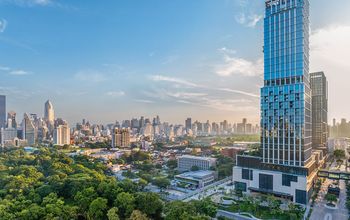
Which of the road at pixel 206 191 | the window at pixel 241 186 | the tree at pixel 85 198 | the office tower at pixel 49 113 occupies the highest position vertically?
the office tower at pixel 49 113

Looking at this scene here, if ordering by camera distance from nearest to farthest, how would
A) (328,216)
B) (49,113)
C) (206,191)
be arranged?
(328,216)
(206,191)
(49,113)

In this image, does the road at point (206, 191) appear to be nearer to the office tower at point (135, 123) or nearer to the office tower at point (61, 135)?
the office tower at point (61, 135)

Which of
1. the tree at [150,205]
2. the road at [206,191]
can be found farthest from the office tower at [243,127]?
the tree at [150,205]

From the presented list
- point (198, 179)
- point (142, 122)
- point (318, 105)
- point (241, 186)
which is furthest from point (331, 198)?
point (142, 122)

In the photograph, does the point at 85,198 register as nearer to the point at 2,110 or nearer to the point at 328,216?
the point at 328,216

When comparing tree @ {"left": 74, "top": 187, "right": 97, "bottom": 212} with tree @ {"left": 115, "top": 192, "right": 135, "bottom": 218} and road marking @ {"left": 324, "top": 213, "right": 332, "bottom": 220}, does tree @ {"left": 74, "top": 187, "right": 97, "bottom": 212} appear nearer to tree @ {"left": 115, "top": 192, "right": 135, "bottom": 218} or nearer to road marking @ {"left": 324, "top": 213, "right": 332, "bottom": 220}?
tree @ {"left": 115, "top": 192, "right": 135, "bottom": 218}

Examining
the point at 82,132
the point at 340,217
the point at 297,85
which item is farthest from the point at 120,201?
the point at 82,132

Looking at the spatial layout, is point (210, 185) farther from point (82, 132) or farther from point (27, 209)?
point (82, 132)
